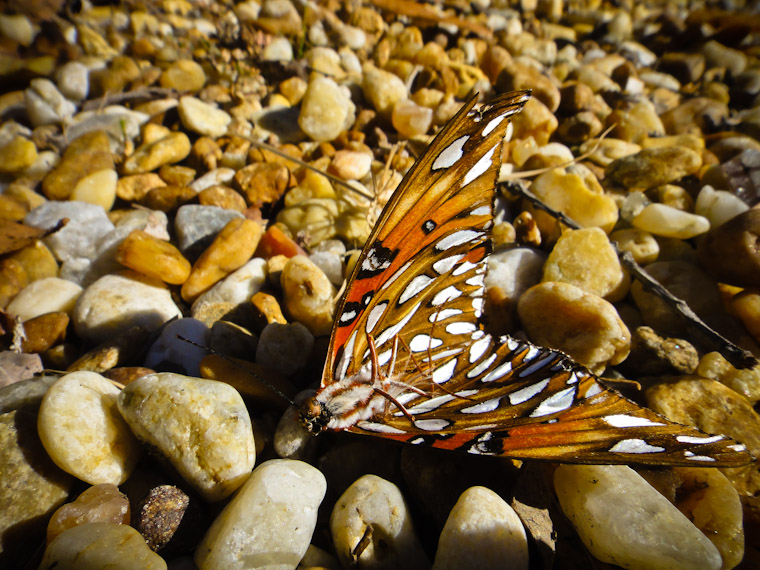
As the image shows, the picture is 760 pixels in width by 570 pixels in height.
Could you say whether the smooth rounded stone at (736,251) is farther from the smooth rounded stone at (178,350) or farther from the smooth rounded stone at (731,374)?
the smooth rounded stone at (178,350)

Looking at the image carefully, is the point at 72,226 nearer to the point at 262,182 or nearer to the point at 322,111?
the point at 262,182

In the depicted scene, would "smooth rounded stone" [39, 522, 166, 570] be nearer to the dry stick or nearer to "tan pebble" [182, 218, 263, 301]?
"tan pebble" [182, 218, 263, 301]

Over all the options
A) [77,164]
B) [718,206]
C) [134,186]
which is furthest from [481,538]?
[77,164]

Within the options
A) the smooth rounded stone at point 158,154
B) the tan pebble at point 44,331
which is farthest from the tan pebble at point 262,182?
the tan pebble at point 44,331

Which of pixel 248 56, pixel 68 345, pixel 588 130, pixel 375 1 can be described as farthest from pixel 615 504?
pixel 375 1

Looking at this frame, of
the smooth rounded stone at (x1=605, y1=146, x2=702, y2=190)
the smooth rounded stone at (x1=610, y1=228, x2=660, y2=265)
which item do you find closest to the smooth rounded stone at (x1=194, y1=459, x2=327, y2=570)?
the smooth rounded stone at (x1=610, y1=228, x2=660, y2=265)

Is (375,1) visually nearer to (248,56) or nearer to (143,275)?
(248,56)
